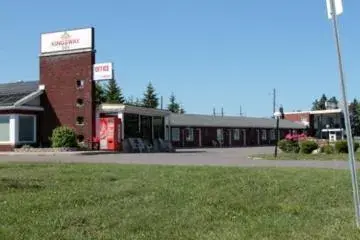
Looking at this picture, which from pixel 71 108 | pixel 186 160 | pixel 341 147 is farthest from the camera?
pixel 71 108

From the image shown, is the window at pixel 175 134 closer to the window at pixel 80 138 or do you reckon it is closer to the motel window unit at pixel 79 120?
the motel window unit at pixel 79 120

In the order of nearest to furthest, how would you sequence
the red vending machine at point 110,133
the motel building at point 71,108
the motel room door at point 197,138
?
the red vending machine at point 110,133 < the motel building at point 71,108 < the motel room door at point 197,138

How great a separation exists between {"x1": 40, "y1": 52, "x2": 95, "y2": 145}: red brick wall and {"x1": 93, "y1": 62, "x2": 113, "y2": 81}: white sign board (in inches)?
16.3

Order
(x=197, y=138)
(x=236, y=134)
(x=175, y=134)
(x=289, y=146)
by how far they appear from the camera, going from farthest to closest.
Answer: (x=236, y=134) < (x=197, y=138) < (x=175, y=134) < (x=289, y=146)

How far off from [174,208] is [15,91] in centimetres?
4025

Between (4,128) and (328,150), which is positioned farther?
(4,128)

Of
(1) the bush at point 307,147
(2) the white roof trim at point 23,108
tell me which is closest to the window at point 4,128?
(2) the white roof trim at point 23,108

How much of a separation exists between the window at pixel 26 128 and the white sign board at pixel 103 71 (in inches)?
230

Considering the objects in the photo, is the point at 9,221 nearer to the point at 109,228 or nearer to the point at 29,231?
the point at 29,231

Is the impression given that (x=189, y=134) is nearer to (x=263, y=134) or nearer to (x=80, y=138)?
(x=263, y=134)

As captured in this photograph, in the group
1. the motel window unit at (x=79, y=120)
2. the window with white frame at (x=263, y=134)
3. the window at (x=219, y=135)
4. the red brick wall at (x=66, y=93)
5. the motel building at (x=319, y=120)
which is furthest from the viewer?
the motel building at (x=319, y=120)

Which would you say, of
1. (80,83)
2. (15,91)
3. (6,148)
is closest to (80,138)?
(80,83)

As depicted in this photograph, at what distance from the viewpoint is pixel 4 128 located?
43.6 meters

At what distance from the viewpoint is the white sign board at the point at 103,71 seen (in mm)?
42531
